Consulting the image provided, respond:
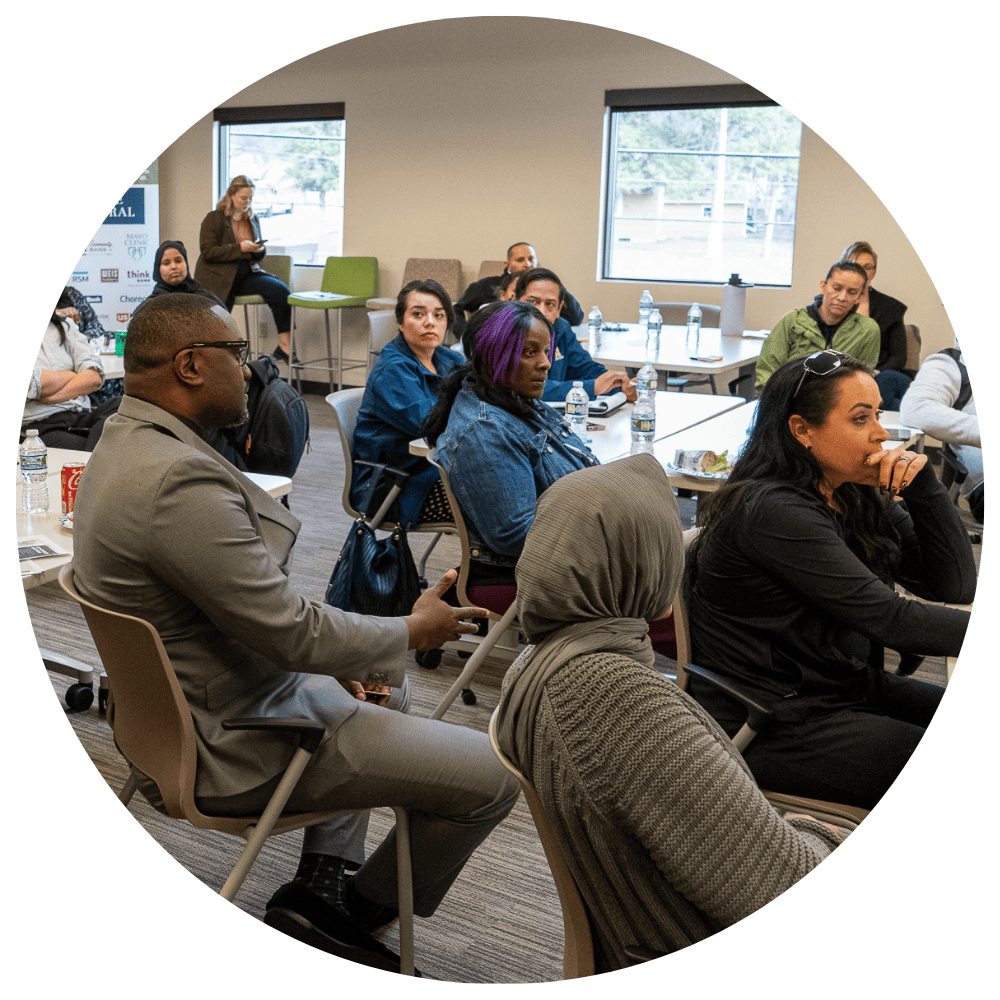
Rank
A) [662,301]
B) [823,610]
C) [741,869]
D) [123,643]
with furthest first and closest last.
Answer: [662,301] → [823,610] → [123,643] → [741,869]

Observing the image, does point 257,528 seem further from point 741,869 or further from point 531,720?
point 741,869

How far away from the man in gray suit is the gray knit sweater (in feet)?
1.91

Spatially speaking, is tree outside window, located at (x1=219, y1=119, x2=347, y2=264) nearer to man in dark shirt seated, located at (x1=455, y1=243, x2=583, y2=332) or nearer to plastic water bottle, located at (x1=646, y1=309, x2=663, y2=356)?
man in dark shirt seated, located at (x1=455, y1=243, x2=583, y2=332)

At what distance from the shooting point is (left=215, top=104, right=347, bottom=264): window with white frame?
967 centimetres

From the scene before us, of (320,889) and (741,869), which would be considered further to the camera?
(320,889)

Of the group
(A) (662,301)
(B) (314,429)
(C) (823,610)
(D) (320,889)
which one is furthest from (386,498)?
(A) (662,301)

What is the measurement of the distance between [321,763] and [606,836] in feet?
2.26

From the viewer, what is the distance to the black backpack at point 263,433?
142 inches

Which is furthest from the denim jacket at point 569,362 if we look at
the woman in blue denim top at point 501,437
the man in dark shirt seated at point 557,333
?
the woman in blue denim top at point 501,437

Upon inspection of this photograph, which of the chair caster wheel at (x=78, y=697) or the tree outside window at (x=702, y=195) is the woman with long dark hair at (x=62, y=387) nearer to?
the chair caster wheel at (x=78, y=697)

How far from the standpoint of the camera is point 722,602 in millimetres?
2008

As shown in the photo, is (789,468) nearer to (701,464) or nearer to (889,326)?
(701,464)

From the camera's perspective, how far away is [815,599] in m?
1.91

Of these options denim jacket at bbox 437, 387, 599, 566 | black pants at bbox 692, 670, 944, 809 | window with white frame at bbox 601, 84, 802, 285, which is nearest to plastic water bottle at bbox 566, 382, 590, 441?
denim jacket at bbox 437, 387, 599, 566
